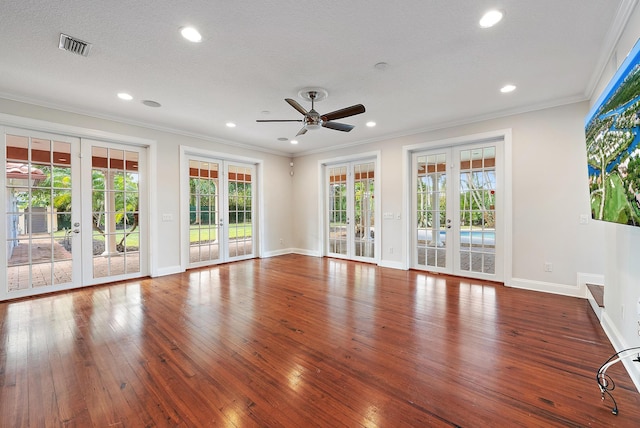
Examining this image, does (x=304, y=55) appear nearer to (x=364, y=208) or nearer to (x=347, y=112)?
(x=347, y=112)

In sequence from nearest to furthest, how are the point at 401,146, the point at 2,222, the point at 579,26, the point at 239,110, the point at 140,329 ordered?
the point at 579,26 → the point at 140,329 → the point at 2,222 → the point at 239,110 → the point at 401,146

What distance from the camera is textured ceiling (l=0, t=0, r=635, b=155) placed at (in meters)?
2.18

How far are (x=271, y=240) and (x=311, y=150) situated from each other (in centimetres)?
257

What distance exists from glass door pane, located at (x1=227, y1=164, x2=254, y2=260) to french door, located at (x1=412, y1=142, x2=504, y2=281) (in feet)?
12.7

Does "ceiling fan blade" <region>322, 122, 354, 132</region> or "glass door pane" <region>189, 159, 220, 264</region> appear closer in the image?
"ceiling fan blade" <region>322, 122, 354, 132</region>

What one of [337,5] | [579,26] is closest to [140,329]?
[337,5]

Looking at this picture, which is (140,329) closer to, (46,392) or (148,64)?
(46,392)

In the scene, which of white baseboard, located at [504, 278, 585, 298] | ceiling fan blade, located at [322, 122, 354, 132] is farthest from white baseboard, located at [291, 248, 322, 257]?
→ white baseboard, located at [504, 278, 585, 298]

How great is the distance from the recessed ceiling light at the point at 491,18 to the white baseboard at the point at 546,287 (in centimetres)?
368

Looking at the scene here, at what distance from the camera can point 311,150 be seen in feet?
23.7

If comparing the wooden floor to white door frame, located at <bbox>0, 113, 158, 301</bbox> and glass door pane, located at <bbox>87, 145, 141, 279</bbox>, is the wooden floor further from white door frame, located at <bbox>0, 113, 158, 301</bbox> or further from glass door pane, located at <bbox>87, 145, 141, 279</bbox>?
white door frame, located at <bbox>0, 113, 158, 301</bbox>

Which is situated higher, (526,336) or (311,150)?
(311,150)

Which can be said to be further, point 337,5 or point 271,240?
point 271,240

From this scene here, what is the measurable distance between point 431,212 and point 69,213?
20.1 feet
